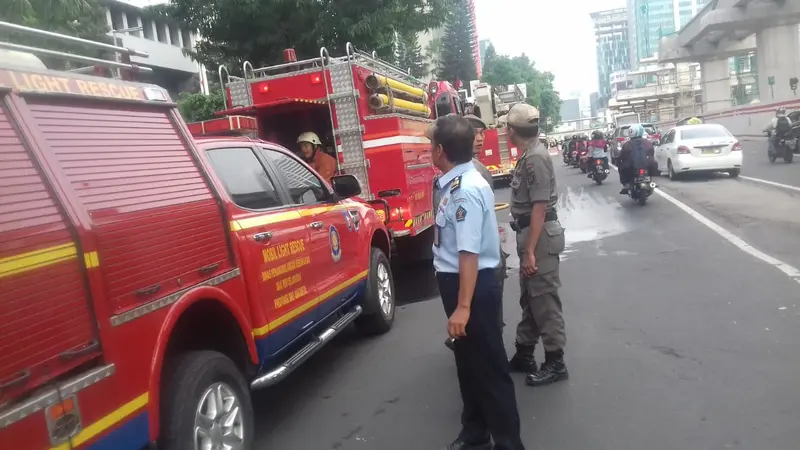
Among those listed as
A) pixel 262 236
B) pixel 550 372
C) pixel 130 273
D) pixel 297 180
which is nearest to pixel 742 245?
pixel 550 372

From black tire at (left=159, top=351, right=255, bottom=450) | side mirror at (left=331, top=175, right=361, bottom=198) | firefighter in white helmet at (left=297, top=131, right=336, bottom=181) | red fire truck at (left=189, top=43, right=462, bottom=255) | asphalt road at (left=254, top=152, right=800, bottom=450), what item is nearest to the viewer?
black tire at (left=159, top=351, right=255, bottom=450)

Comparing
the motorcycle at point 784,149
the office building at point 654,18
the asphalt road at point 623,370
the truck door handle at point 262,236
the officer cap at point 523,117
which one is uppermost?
the office building at point 654,18

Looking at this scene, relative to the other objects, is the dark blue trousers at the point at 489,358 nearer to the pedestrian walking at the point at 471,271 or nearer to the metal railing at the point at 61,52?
the pedestrian walking at the point at 471,271

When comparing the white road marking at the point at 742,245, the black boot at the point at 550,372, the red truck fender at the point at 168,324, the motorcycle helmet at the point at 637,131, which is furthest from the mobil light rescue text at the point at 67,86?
the motorcycle helmet at the point at 637,131

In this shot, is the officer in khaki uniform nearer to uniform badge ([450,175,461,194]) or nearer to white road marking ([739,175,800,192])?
uniform badge ([450,175,461,194])

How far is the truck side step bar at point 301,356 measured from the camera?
389 centimetres

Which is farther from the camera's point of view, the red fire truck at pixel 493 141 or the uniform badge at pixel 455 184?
the red fire truck at pixel 493 141

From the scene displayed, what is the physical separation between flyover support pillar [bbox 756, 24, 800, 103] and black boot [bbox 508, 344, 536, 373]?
139ft

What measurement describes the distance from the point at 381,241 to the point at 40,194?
4438 mm

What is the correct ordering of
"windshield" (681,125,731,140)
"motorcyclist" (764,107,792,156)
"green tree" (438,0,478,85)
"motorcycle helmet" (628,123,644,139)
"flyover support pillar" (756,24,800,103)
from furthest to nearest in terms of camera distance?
"green tree" (438,0,478,85)
"flyover support pillar" (756,24,800,103)
"motorcyclist" (764,107,792,156)
"windshield" (681,125,731,140)
"motorcycle helmet" (628,123,644,139)

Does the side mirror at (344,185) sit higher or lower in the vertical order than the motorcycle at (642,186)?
higher

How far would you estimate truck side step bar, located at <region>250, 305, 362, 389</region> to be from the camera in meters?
3.89

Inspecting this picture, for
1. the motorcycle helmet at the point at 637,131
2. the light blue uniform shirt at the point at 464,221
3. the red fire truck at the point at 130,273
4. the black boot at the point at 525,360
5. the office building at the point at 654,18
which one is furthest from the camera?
the office building at the point at 654,18

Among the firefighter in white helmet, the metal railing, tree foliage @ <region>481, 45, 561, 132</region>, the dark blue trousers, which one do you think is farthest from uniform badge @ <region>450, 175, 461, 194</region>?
tree foliage @ <region>481, 45, 561, 132</region>
